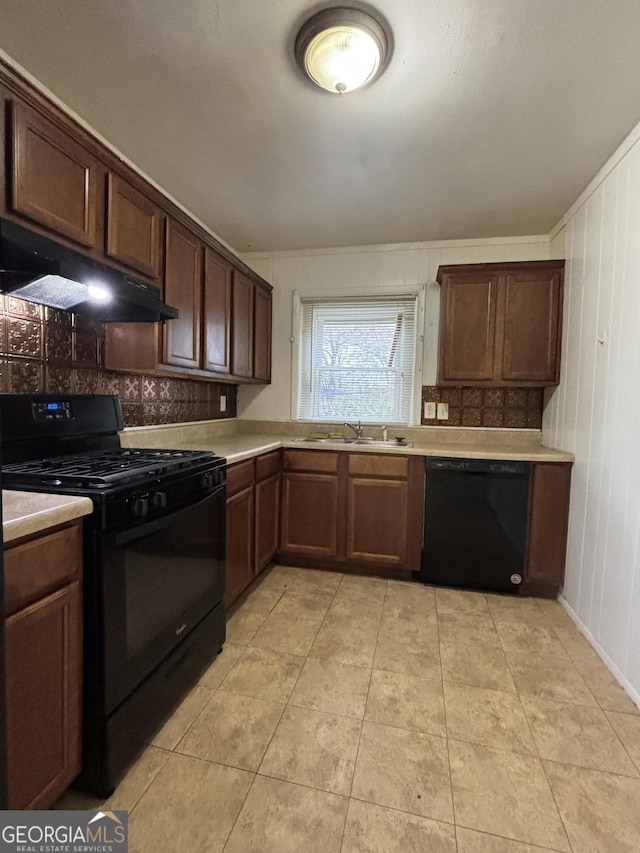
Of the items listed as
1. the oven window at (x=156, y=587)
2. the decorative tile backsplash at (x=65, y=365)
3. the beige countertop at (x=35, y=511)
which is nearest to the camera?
the beige countertop at (x=35, y=511)

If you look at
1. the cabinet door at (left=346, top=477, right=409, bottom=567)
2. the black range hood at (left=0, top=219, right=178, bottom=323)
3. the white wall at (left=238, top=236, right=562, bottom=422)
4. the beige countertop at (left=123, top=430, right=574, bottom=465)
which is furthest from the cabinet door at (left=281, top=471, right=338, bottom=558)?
the black range hood at (left=0, top=219, right=178, bottom=323)

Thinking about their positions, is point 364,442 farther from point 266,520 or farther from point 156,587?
point 156,587

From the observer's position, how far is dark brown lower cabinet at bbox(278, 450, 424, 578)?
2.74 m

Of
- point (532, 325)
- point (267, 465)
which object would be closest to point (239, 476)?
point (267, 465)

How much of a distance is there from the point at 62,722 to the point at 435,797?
113 centimetres

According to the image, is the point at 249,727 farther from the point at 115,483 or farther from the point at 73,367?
the point at 73,367

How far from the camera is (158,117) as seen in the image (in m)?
1.79

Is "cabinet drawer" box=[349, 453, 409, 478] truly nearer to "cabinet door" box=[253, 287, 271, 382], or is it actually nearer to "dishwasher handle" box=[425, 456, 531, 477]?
"dishwasher handle" box=[425, 456, 531, 477]

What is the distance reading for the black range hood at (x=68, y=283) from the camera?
1.18 meters

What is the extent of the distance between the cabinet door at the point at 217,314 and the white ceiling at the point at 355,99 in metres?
0.41

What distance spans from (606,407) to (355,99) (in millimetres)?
1833

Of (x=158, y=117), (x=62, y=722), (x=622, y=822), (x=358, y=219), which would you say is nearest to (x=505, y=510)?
(x=622, y=822)

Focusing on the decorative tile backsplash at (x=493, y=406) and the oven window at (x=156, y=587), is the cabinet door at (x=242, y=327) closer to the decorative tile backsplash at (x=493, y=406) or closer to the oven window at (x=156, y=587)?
the oven window at (x=156, y=587)

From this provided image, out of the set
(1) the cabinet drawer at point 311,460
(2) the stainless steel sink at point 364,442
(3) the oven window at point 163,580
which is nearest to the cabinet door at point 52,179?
(3) the oven window at point 163,580
